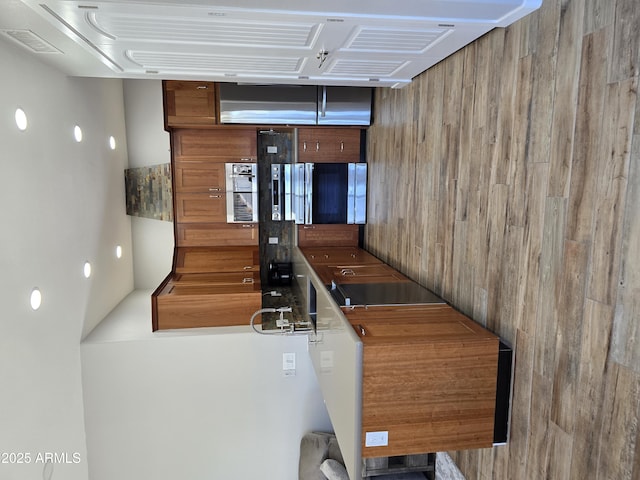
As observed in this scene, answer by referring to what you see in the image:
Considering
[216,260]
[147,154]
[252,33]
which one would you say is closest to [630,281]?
[252,33]

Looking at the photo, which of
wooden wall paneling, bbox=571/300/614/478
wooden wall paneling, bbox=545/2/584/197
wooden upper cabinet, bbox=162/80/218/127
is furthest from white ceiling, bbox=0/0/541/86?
wooden upper cabinet, bbox=162/80/218/127

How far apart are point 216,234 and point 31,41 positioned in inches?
102

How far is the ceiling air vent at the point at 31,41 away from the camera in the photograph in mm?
2111

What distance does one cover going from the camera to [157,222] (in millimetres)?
4719

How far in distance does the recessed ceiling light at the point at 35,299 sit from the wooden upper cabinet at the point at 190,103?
211 centimetres

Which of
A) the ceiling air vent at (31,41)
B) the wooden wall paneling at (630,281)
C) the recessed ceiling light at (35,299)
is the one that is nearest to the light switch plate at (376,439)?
the wooden wall paneling at (630,281)

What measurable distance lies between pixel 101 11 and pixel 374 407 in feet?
6.57

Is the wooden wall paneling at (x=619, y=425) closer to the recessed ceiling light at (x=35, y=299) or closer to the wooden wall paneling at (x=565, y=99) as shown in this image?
the wooden wall paneling at (x=565, y=99)

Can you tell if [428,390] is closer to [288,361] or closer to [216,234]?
[288,361]

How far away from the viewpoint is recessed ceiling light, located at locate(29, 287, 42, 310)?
2562 millimetres

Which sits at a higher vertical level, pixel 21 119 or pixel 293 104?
pixel 293 104

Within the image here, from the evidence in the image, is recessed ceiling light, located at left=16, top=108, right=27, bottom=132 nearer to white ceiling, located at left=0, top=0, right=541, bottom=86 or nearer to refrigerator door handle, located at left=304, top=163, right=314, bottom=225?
white ceiling, located at left=0, top=0, right=541, bottom=86

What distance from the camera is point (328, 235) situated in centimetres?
436

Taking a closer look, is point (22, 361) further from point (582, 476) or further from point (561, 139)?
point (561, 139)
